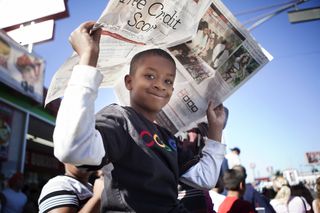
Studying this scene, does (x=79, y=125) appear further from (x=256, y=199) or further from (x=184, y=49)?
(x=256, y=199)

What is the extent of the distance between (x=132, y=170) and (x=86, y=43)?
336mm

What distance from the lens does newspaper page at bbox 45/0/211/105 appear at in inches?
30.3

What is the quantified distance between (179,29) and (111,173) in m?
0.50

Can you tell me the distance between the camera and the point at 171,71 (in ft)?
2.97

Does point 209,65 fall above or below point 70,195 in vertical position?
above

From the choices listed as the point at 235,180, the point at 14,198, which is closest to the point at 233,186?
the point at 235,180

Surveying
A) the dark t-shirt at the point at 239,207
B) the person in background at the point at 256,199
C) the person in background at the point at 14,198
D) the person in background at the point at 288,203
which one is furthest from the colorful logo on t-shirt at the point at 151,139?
the person in background at the point at 14,198

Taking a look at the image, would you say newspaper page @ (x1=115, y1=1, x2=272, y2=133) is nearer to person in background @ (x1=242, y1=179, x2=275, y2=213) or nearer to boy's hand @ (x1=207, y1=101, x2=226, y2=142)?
boy's hand @ (x1=207, y1=101, x2=226, y2=142)

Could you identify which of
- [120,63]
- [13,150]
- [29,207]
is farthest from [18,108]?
[120,63]

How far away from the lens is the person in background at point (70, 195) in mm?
956

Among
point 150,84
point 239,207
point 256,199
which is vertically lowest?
point 256,199

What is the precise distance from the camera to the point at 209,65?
1.06m

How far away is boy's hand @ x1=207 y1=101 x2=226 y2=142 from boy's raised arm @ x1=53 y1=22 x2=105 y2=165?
585mm

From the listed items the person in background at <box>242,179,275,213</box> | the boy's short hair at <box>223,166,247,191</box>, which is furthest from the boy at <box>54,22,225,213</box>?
the person in background at <box>242,179,275,213</box>
